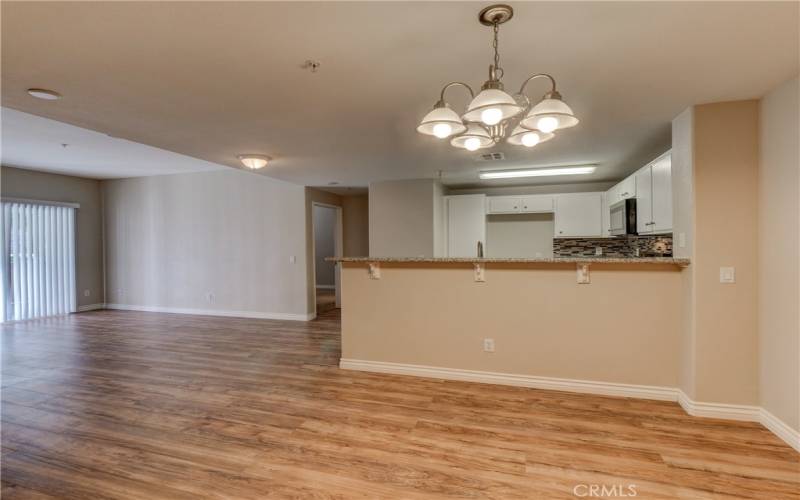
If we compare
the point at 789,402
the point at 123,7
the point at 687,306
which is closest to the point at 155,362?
the point at 123,7

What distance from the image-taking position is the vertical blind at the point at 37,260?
6.17 m

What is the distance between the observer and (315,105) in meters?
2.76

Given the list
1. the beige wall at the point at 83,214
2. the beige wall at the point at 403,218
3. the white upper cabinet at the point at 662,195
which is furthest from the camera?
the beige wall at the point at 83,214

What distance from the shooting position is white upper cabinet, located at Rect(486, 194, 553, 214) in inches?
232

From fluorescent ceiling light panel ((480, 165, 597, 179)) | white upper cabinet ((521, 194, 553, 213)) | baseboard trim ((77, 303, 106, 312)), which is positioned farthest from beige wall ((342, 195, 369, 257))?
baseboard trim ((77, 303, 106, 312))

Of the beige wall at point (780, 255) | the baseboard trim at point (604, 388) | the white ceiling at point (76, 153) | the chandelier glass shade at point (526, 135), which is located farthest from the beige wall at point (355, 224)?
the beige wall at point (780, 255)

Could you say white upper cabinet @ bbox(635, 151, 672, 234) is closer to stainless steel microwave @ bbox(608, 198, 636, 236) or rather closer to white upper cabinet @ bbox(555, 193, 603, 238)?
stainless steel microwave @ bbox(608, 198, 636, 236)

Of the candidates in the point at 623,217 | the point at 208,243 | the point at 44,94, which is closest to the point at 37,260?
the point at 208,243

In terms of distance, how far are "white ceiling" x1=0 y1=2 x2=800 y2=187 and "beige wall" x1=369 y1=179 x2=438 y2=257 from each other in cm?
234

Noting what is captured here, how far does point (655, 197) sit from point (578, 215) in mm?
2172

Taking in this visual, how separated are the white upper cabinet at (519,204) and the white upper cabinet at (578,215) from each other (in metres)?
0.17

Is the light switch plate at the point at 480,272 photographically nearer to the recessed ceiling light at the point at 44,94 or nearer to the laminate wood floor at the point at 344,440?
the laminate wood floor at the point at 344,440

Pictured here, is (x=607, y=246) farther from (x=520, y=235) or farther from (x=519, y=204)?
(x=519, y=204)

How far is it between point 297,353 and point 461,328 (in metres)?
2.06
